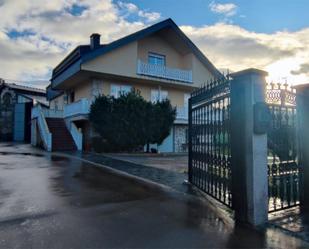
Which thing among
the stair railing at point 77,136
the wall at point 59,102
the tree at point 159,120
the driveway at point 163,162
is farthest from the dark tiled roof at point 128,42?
the driveway at point 163,162

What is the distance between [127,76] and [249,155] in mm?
16237

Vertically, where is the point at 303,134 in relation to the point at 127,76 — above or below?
below

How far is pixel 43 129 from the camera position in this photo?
19.8 meters

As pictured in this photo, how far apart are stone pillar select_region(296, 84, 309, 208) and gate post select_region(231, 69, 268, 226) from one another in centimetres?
Answer: 114

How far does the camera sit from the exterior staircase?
18.9 meters

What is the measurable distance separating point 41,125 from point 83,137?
10.1ft

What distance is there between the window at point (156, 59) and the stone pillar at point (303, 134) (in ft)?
59.3

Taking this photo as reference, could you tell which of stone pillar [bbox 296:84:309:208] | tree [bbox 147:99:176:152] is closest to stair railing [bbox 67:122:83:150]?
tree [bbox 147:99:176:152]

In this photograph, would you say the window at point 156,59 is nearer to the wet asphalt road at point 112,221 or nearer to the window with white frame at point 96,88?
the window with white frame at point 96,88

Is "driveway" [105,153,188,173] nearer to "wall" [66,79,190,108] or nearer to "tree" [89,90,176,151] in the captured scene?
"tree" [89,90,176,151]

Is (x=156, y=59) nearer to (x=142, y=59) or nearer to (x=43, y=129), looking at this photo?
(x=142, y=59)

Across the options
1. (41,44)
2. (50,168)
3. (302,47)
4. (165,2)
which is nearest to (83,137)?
(41,44)

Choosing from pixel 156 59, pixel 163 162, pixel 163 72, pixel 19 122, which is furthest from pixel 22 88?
pixel 163 162

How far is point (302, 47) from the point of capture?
1211 cm
